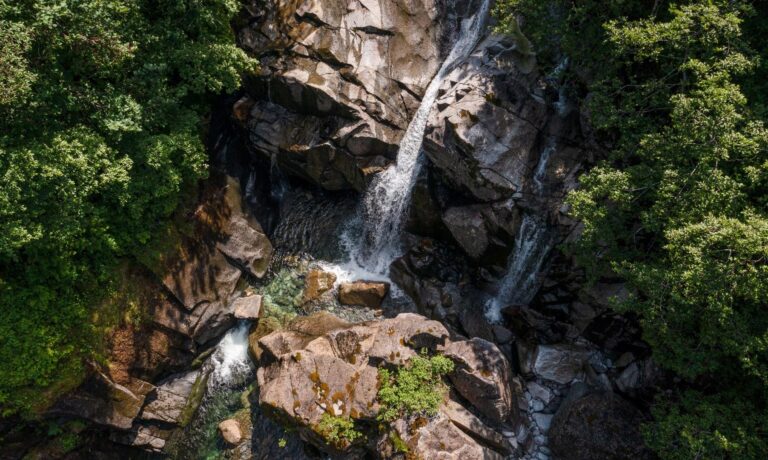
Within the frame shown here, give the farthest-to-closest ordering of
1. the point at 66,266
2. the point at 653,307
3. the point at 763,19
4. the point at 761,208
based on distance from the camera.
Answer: the point at 66,266 → the point at 763,19 → the point at 653,307 → the point at 761,208

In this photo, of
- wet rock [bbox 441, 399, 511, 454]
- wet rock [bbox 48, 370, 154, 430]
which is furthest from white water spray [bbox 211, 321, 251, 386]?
wet rock [bbox 441, 399, 511, 454]

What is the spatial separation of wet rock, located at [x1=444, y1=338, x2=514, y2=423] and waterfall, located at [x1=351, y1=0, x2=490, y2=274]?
6.41 meters

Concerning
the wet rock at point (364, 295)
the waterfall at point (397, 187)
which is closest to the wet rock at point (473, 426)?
the wet rock at point (364, 295)


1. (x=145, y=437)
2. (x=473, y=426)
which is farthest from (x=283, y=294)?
(x=473, y=426)

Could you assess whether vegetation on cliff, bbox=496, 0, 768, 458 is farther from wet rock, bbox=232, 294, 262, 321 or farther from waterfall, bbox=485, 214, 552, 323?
wet rock, bbox=232, 294, 262, 321

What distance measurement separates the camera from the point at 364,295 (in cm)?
1909

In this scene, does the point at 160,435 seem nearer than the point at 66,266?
No

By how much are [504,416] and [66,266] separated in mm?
15543

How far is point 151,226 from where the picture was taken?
645 inches

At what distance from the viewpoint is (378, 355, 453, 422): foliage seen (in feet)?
45.9

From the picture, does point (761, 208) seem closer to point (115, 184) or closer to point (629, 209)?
point (629, 209)

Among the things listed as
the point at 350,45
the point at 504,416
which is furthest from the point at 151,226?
the point at 504,416

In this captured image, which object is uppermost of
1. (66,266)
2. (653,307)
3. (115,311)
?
(653,307)

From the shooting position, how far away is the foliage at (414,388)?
1398 cm
